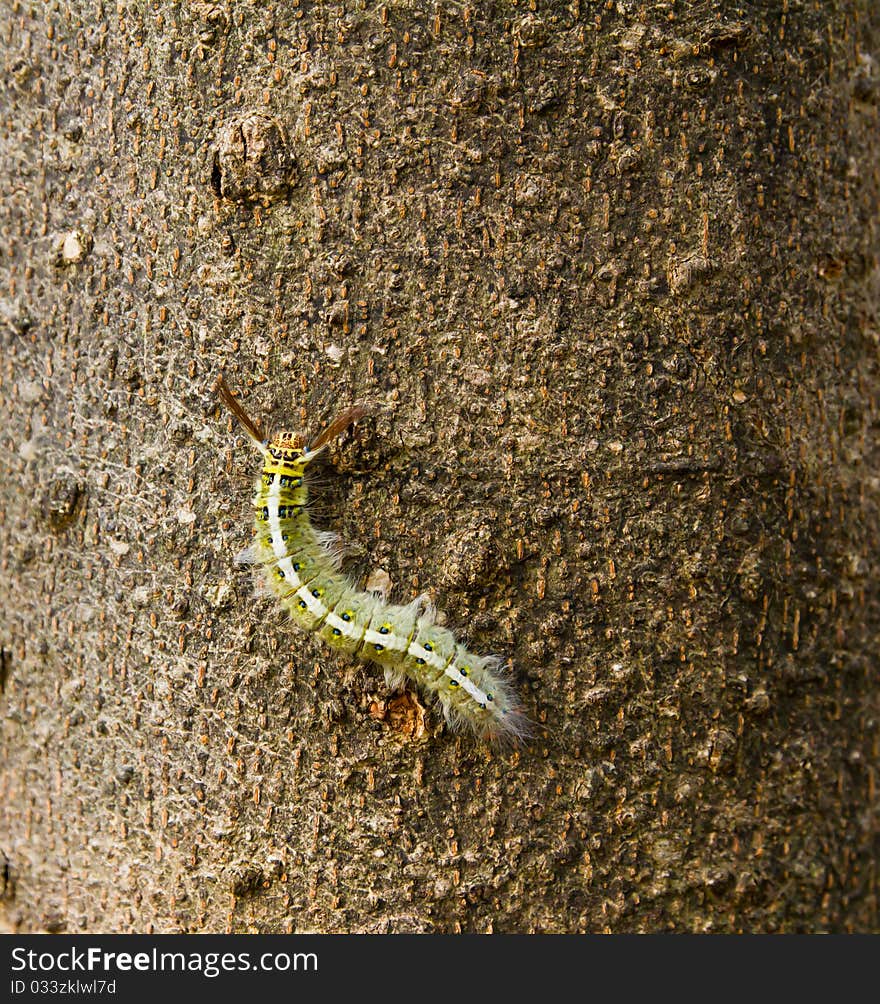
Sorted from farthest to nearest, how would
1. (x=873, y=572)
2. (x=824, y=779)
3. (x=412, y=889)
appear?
(x=873, y=572) → (x=824, y=779) → (x=412, y=889)

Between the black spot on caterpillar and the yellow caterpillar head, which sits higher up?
the yellow caterpillar head

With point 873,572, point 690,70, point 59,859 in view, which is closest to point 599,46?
point 690,70

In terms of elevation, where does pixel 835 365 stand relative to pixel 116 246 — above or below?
below

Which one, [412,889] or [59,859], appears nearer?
[412,889]

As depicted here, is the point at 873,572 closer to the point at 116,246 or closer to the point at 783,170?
the point at 783,170

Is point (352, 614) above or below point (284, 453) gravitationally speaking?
below
